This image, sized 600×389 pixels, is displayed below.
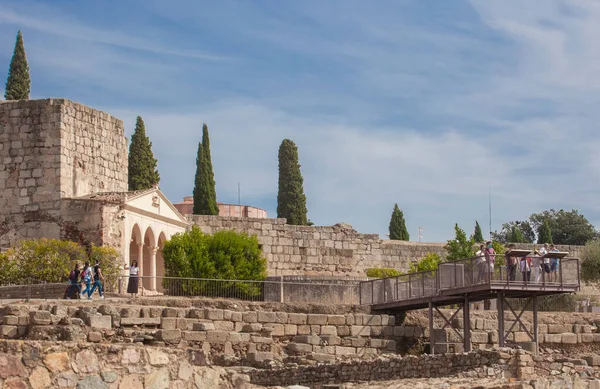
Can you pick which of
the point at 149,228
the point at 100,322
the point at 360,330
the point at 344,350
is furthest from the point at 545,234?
the point at 100,322

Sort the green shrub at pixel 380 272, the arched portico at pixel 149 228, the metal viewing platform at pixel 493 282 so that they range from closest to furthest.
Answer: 1. the metal viewing platform at pixel 493 282
2. the arched portico at pixel 149 228
3. the green shrub at pixel 380 272

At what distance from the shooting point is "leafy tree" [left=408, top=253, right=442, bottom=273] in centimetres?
4241

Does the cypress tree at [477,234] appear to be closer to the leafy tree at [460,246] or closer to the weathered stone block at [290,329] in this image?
the leafy tree at [460,246]

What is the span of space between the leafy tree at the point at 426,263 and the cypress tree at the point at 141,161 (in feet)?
39.3

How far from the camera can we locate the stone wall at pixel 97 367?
7727mm

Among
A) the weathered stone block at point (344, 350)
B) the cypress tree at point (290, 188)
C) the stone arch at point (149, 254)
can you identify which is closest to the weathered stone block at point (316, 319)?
the weathered stone block at point (344, 350)

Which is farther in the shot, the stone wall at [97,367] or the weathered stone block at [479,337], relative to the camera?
the weathered stone block at [479,337]

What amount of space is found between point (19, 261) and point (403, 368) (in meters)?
15.0

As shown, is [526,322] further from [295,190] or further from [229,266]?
[295,190]

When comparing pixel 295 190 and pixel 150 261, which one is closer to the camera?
pixel 150 261

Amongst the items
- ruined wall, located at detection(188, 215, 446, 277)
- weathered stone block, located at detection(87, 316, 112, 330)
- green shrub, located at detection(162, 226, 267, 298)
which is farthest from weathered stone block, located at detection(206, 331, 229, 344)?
ruined wall, located at detection(188, 215, 446, 277)

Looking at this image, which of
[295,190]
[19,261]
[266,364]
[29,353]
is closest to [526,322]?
[266,364]

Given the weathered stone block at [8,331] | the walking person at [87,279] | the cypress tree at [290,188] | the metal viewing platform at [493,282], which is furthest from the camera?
the cypress tree at [290,188]

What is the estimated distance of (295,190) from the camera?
159 feet
